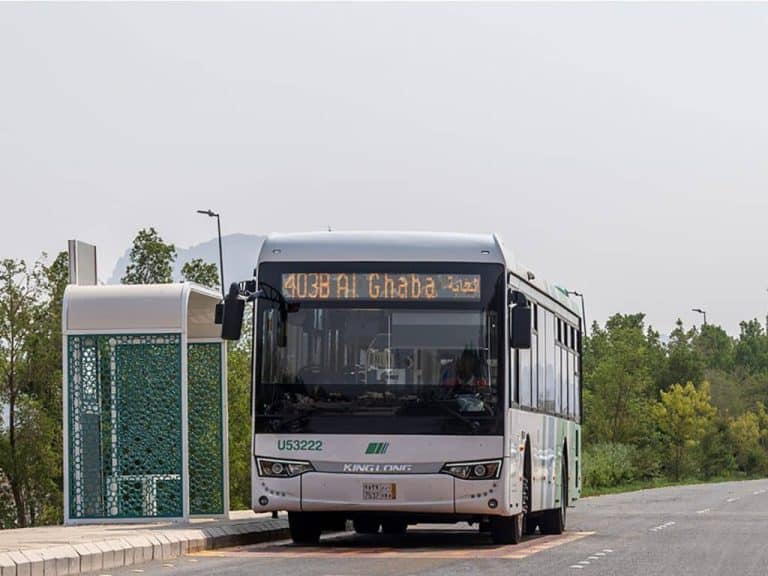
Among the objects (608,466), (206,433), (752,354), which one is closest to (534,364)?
(206,433)

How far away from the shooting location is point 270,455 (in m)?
19.4

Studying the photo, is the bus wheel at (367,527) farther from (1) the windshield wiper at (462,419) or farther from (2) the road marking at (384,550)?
(1) the windshield wiper at (462,419)

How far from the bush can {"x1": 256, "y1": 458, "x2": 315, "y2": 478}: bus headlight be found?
54.4 m

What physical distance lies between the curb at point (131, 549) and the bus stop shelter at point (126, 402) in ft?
4.11

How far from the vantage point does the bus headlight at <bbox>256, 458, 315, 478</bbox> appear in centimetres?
1936

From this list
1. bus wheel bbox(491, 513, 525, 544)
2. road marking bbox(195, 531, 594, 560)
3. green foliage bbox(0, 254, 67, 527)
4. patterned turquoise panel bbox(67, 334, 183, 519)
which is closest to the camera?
road marking bbox(195, 531, 594, 560)

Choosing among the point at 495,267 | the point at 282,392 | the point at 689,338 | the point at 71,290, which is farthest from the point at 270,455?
the point at 689,338

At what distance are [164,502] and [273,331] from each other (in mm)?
4179

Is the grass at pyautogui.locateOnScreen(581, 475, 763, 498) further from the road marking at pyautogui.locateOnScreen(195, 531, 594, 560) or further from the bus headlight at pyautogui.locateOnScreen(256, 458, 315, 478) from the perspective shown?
the bus headlight at pyautogui.locateOnScreen(256, 458, 315, 478)

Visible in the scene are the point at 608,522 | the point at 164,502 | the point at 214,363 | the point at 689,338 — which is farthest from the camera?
the point at 689,338

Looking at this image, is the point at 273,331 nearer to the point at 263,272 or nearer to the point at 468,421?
the point at 263,272

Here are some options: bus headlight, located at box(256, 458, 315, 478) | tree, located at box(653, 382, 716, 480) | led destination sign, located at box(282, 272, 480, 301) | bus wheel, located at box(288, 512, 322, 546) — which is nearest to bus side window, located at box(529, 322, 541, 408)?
led destination sign, located at box(282, 272, 480, 301)

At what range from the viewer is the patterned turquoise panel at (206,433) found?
2442cm

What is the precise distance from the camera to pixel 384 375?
1933 cm
